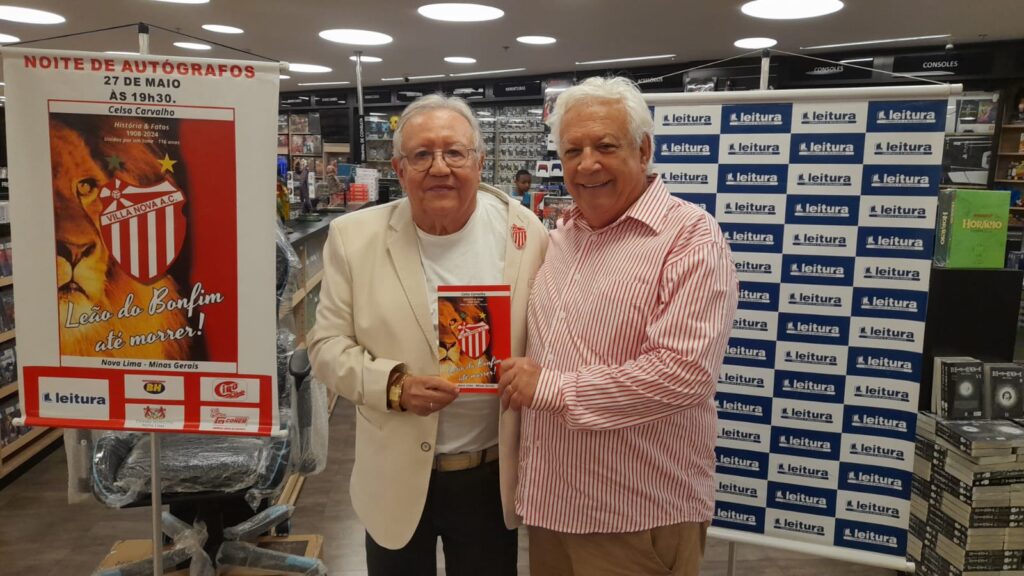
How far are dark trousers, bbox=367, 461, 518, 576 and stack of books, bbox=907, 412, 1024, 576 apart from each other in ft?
6.46

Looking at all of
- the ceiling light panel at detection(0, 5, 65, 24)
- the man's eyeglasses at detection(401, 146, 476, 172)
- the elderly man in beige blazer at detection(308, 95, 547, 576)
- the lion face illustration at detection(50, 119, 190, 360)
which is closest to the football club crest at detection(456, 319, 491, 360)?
the elderly man in beige blazer at detection(308, 95, 547, 576)

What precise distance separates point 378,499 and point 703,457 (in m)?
0.80

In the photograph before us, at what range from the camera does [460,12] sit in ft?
19.8

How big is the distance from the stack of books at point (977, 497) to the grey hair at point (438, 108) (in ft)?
7.45

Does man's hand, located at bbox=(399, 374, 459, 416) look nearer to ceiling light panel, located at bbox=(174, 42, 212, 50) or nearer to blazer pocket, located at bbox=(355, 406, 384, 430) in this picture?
blazer pocket, located at bbox=(355, 406, 384, 430)

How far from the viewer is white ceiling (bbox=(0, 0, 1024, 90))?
19.2ft

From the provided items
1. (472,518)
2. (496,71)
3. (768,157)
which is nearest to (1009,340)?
(768,157)

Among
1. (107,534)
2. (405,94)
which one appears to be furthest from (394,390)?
(405,94)

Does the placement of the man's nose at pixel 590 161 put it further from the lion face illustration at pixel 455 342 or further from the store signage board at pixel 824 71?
the store signage board at pixel 824 71

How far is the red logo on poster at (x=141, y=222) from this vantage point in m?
1.67

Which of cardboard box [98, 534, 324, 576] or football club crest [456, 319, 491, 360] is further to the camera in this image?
cardboard box [98, 534, 324, 576]

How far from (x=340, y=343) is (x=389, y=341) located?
12 cm

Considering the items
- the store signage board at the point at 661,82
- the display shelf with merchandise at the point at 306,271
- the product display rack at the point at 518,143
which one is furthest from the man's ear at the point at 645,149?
the product display rack at the point at 518,143

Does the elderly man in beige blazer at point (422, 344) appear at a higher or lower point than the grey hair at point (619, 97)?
lower
